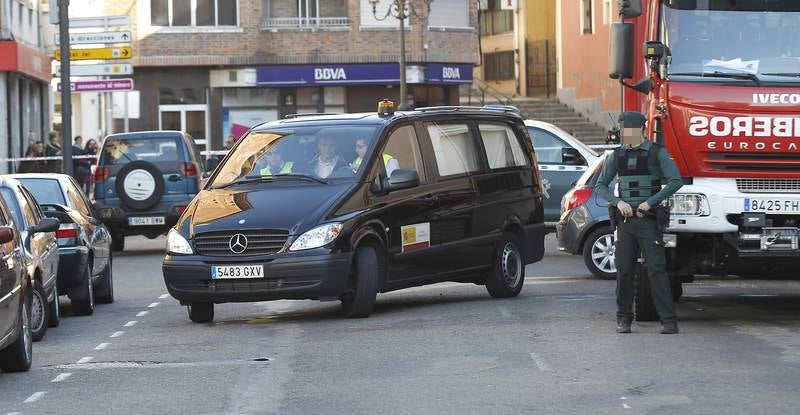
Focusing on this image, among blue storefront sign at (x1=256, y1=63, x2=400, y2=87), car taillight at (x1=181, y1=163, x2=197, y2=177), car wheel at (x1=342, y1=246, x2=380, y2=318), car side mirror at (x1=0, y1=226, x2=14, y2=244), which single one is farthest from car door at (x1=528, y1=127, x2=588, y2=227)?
blue storefront sign at (x1=256, y1=63, x2=400, y2=87)

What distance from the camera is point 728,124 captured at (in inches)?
542

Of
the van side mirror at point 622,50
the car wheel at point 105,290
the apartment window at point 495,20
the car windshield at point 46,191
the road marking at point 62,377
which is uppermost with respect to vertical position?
the apartment window at point 495,20

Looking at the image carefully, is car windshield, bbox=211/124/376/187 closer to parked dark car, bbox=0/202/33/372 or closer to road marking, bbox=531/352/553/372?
parked dark car, bbox=0/202/33/372

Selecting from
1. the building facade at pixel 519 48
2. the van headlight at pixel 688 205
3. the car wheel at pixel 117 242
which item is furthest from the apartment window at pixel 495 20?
the van headlight at pixel 688 205

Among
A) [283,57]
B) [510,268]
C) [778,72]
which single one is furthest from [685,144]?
[283,57]

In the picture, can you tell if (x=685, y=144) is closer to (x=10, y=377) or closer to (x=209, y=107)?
(x=10, y=377)

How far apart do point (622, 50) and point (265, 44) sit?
38445mm

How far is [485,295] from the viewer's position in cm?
1831

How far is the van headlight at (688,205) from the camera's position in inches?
542

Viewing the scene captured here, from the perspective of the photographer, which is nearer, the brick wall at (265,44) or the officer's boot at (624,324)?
the officer's boot at (624,324)

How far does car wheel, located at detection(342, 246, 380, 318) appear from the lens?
15.3m

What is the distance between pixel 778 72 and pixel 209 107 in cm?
3936

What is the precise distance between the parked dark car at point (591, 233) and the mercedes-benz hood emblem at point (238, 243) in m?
6.14

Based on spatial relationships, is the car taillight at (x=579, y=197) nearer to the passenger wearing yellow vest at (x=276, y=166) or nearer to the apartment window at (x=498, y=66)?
the passenger wearing yellow vest at (x=276, y=166)
